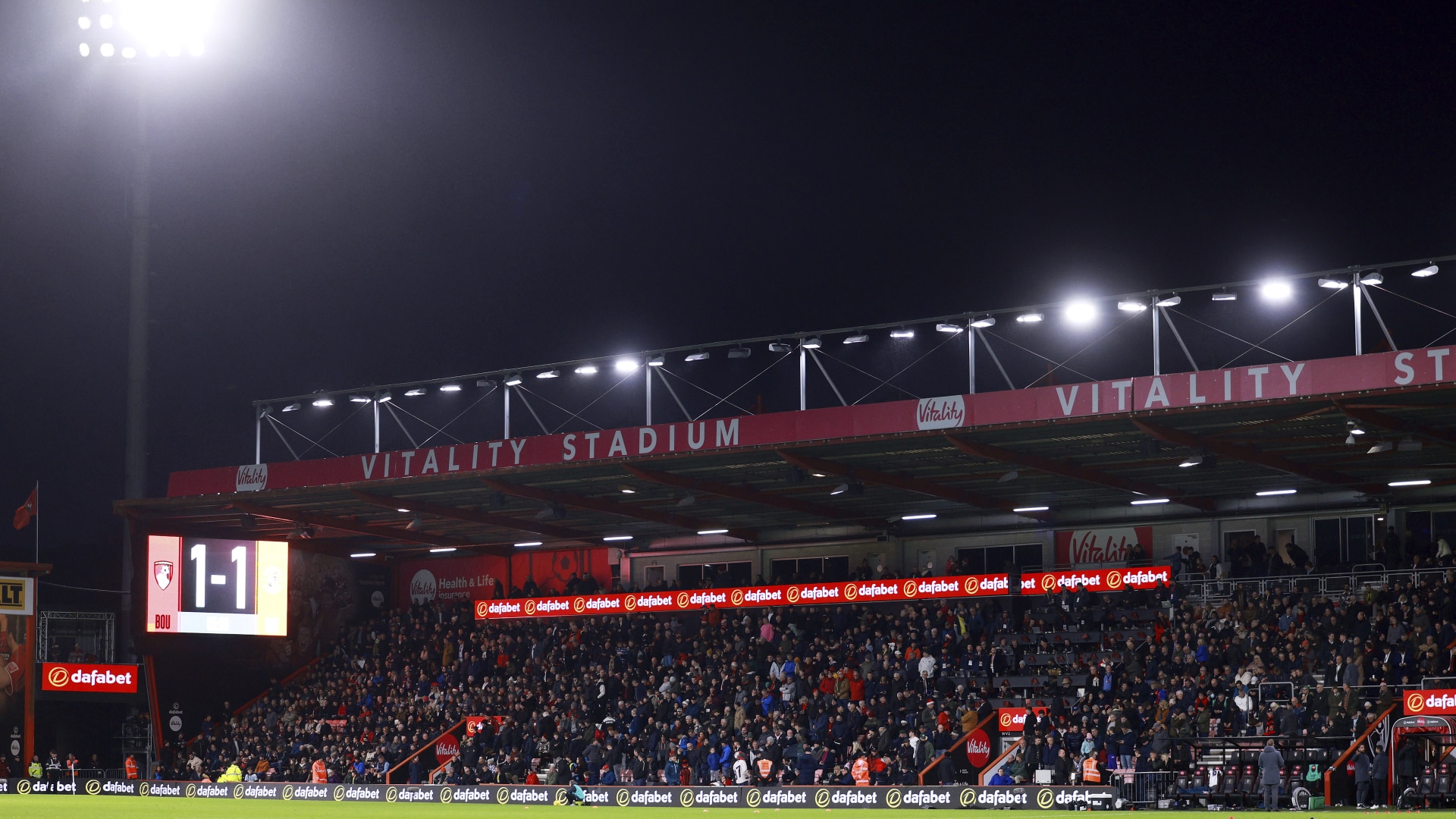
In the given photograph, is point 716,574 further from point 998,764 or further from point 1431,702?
point 1431,702

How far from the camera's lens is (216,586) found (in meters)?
46.9

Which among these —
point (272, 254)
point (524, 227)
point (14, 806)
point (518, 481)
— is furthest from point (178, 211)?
point (14, 806)

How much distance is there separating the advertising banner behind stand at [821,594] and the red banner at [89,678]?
10.1m

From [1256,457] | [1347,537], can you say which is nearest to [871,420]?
[1256,457]

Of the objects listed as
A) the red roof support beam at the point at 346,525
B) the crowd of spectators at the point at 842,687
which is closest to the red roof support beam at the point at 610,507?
the crowd of spectators at the point at 842,687

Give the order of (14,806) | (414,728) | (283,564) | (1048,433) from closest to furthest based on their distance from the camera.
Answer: (14,806) < (1048,433) < (414,728) < (283,564)

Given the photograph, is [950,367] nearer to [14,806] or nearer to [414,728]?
[414,728]

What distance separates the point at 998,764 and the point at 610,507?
13.7 metres

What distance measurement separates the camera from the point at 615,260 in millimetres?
53469

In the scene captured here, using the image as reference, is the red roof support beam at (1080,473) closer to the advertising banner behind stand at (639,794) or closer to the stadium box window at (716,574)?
the advertising banner behind stand at (639,794)

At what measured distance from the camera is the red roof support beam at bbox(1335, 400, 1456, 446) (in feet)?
92.4

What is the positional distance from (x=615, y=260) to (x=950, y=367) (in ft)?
41.3

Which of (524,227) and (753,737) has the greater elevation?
(524,227)

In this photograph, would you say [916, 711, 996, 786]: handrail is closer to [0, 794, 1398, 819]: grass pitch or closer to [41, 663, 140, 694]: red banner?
[0, 794, 1398, 819]: grass pitch
